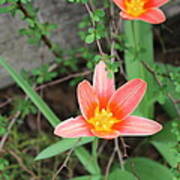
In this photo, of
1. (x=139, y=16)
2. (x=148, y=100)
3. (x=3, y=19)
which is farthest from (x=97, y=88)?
(x=3, y=19)

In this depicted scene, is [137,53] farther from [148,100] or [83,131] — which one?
[83,131]

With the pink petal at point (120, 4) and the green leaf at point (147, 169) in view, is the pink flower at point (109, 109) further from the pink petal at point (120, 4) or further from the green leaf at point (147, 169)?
the green leaf at point (147, 169)

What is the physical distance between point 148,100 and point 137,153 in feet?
1.05


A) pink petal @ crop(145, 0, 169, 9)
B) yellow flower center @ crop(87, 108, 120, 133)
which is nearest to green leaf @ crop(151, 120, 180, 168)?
yellow flower center @ crop(87, 108, 120, 133)

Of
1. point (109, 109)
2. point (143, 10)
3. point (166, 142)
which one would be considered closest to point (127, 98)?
point (109, 109)

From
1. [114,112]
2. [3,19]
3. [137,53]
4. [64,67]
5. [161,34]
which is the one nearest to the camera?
[114,112]

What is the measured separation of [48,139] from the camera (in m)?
2.05

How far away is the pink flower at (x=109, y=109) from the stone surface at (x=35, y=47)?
1.93 feet

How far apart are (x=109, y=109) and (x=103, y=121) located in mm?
42

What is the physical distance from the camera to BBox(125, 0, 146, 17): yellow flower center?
1440mm

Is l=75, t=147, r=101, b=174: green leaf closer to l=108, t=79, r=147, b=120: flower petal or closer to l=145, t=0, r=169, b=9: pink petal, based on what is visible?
l=108, t=79, r=147, b=120: flower petal

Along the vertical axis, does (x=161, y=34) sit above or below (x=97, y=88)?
below

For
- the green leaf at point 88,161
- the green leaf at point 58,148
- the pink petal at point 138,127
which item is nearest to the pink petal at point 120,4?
the pink petal at point 138,127

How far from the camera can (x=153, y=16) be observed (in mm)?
1390
